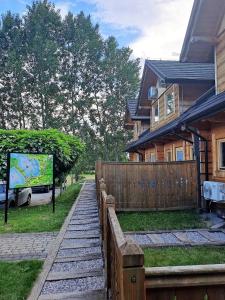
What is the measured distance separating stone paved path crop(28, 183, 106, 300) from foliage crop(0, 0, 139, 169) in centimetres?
2756

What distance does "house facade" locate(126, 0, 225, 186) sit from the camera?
8.27 meters

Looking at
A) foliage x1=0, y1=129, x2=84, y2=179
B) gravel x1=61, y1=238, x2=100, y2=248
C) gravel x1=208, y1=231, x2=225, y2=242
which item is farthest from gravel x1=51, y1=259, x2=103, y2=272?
foliage x1=0, y1=129, x2=84, y2=179

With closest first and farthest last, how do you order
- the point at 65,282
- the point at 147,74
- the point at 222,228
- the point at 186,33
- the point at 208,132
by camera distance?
the point at 65,282
the point at 222,228
the point at 186,33
the point at 208,132
the point at 147,74

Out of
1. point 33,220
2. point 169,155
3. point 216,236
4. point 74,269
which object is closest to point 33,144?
point 33,220

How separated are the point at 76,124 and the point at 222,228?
28655 millimetres

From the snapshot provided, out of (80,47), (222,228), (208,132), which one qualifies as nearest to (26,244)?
(222,228)

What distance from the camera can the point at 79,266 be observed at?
16.6 ft

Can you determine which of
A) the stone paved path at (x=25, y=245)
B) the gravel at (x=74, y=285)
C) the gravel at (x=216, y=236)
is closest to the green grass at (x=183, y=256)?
the gravel at (x=216, y=236)

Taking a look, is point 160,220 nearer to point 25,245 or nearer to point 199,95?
point 25,245

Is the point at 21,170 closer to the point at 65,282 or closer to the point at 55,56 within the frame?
the point at 65,282

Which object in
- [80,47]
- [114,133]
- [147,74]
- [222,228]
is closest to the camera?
[222,228]

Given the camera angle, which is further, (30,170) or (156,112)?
(156,112)

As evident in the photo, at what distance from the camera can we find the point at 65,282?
14.5 ft

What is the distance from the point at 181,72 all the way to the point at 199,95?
1.24 meters
